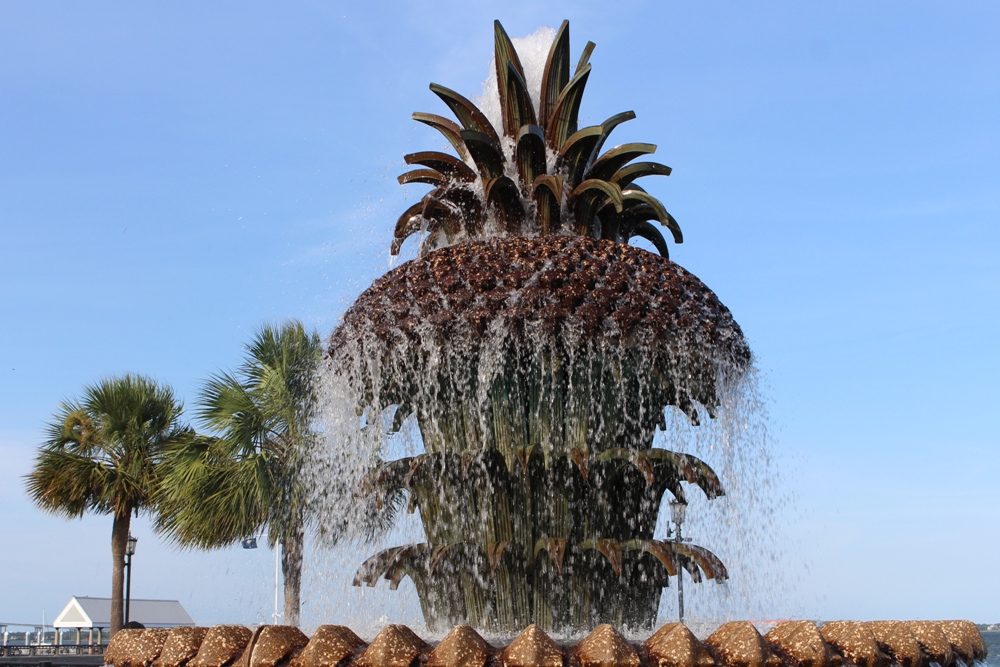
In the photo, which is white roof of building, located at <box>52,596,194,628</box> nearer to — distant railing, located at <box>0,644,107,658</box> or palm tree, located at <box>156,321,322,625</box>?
distant railing, located at <box>0,644,107,658</box>

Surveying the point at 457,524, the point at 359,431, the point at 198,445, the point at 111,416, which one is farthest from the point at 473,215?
the point at 111,416

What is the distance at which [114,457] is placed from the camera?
83.7ft

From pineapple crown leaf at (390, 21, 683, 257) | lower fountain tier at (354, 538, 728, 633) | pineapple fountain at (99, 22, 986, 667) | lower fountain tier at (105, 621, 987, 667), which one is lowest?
lower fountain tier at (105, 621, 987, 667)

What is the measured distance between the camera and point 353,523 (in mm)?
8328

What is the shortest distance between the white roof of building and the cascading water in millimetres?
47060

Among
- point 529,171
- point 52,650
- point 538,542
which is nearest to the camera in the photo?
point 538,542

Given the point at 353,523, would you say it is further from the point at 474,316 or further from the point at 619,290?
the point at 619,290

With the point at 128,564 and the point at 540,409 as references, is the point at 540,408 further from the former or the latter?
the point at 128,564

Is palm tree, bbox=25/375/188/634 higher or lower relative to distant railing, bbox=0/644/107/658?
higher

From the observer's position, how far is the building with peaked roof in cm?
5022

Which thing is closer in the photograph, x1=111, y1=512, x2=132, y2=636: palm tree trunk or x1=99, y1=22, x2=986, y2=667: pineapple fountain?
x1=99, y1=22, x2=986, y2=667: pineapple fountain

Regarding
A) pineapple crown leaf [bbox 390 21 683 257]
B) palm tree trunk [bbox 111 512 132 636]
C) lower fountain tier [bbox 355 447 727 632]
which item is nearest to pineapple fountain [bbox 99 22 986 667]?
lower fountain tier [bbox 355 447 727 632]

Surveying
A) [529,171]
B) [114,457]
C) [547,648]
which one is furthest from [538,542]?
[114,457]

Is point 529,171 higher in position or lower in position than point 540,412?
higher
